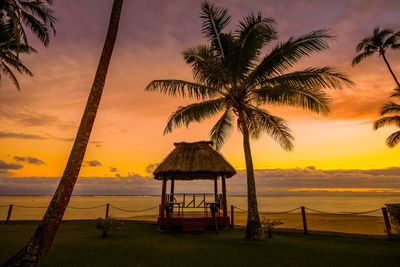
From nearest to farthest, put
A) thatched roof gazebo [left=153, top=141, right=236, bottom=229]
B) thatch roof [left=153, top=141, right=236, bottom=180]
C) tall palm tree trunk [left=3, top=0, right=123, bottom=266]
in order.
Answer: tall palm tree trunk [left=3, top=0, right=123, bottom=266] < thatched roof gazebo [left=153, top=141, right=236, bottom=229] < thatch roof [left=153, top=141, right=236, bottom=180]

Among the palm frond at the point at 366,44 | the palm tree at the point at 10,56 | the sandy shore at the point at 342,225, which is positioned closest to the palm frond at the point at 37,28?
the palm tree at the point at 10,56

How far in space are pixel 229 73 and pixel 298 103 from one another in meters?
3.24

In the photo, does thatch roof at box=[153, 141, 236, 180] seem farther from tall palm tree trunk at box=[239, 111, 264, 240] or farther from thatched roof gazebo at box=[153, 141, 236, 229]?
tall palm tree trunk at box=[239, 111, 264, 240]

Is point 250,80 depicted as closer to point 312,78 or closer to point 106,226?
point 312,78

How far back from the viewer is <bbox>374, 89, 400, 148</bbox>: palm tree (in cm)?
1680

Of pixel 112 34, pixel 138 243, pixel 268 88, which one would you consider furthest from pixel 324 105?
pixel 138 243

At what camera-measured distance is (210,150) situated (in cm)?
1212

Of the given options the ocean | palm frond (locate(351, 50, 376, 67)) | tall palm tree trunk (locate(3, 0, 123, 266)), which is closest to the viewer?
tall palm tree trunk (locate(3, 0, 123, 266))

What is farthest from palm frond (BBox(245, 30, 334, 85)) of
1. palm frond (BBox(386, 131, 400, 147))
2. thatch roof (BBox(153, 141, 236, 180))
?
palm frond (BBox(386, 131, 400, 147))

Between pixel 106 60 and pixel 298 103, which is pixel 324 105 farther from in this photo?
pixel 106 60

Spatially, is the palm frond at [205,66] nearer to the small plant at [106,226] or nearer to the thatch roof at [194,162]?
the thatch roof at [194,162]

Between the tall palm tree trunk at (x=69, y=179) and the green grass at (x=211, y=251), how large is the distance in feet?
5.25

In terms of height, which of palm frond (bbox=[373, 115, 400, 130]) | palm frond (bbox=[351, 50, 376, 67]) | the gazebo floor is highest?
palm frond (bbox=[351, 50, 376, 67])

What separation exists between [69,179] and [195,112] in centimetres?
682
